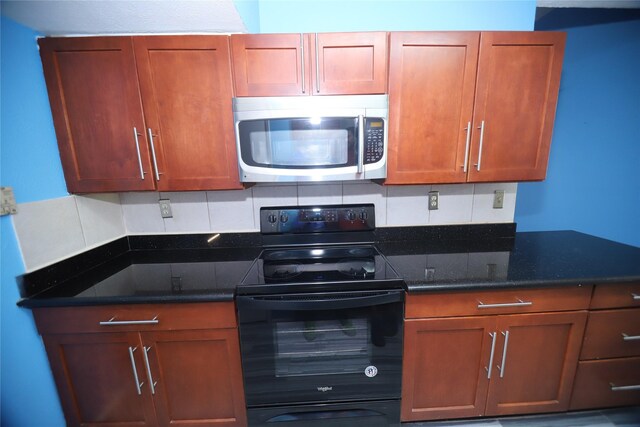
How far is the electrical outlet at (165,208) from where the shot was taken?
1593 millimetres

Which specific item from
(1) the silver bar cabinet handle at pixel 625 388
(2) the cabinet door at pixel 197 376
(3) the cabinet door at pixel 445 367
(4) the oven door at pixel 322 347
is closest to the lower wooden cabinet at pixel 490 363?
(3) the cabinet door at pixel 445 367

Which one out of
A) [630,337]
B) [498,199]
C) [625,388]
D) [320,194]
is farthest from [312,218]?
[625,388]

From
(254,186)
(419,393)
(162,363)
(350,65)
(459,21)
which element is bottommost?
(419,393)

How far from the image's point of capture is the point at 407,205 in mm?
1650

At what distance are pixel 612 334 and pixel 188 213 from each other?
7.87 ft

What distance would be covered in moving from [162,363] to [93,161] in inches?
41.4

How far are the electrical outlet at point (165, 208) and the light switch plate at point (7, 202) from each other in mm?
615

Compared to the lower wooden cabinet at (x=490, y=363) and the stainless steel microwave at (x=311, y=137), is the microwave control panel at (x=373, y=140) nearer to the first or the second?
the stainless steel microwave at (x=311, y=137)

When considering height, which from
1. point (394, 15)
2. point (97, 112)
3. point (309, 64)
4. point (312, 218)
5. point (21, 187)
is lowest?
point (312, 218)

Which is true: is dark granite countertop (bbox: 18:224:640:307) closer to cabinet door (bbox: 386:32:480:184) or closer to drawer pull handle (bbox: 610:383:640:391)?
cabinet door (bbox: 386:32:480:184)

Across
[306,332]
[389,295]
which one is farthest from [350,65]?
[306,332]

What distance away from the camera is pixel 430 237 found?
66.0 inches

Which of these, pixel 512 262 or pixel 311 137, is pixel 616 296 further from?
pixel 311 137

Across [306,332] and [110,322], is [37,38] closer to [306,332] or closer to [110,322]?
[110,322]
